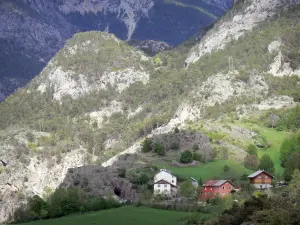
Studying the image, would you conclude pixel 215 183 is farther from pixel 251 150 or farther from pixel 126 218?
pixel 251 150

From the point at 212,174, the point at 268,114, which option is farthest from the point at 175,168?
the point at 268,114

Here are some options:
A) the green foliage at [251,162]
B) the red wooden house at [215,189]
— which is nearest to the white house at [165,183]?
the red wooden house at [215,189]

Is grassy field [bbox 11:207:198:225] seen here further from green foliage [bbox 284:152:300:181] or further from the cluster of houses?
green foliage [bbox 284:152:300:181]

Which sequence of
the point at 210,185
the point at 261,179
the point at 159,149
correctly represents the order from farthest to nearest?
the point at 159,149, the point at 261,179, the point at 210,185

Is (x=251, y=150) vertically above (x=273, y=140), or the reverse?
(x=273, y=140)

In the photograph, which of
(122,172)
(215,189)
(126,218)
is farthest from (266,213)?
(122,172)

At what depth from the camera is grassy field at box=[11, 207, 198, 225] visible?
78000 mm

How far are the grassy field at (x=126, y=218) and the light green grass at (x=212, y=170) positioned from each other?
23.3m

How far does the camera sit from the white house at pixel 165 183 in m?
104

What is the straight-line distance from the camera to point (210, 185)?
98.9 m

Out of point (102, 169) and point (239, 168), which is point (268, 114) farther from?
point (102, 169)

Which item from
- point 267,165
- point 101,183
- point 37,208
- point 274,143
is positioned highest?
point 274,143

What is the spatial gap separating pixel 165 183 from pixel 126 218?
77.9 ft

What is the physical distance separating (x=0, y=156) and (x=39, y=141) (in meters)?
15.1
